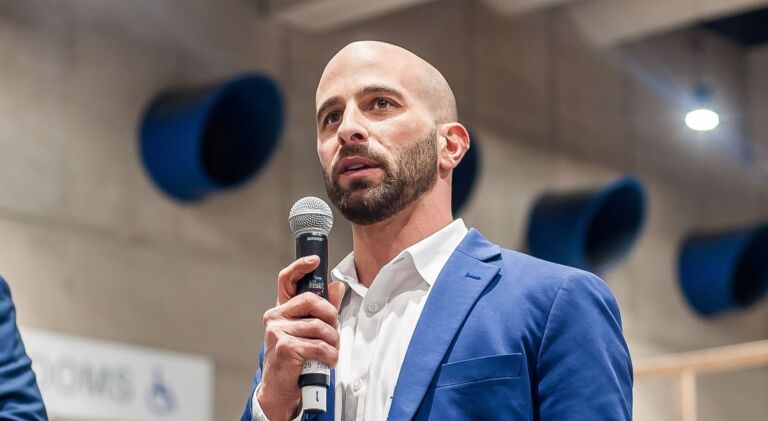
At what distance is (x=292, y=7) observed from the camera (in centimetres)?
741

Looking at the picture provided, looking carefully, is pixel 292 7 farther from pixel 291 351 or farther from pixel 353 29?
pixel 291 351

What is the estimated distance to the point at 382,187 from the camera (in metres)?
2.34

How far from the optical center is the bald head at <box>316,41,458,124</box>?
246cm

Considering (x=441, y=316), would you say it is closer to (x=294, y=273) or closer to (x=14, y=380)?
(x=294, y=273)

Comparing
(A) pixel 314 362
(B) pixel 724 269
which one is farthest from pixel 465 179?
(A) pixel 314 362

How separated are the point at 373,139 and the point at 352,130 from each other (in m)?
0.04

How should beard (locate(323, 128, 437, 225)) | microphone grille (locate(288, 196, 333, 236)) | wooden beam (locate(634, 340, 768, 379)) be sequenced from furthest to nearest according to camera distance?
wooden beam (locate(634, 340, 768, 379)) < beard (locate(323, 128, 437, 225)) < microphone grille (locate(288, 196, 333, 236))

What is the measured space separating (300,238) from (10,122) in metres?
4.41

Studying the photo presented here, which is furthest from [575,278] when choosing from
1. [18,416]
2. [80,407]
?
[80,407]

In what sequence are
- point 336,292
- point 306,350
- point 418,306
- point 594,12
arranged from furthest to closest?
point 594,12
point 336,292
point 418,306
point 306,350

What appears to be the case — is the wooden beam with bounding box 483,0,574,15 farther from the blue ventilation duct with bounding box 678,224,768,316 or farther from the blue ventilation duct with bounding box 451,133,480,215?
the blue ventilation duct with bounding box 678,224,768,316

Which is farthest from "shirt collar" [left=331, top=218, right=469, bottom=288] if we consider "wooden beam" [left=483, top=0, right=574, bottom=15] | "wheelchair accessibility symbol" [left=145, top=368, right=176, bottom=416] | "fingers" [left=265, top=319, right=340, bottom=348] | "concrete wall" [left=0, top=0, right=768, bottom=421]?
"wooden beam" [left=483, top=0, right=574, bottom=15]

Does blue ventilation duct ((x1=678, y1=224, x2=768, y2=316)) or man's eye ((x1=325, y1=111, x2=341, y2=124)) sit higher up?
blue ventilation duct ((x1=678, y1=224, x2=768, y2=316))

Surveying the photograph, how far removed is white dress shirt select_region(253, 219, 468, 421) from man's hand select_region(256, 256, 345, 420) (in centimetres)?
9
